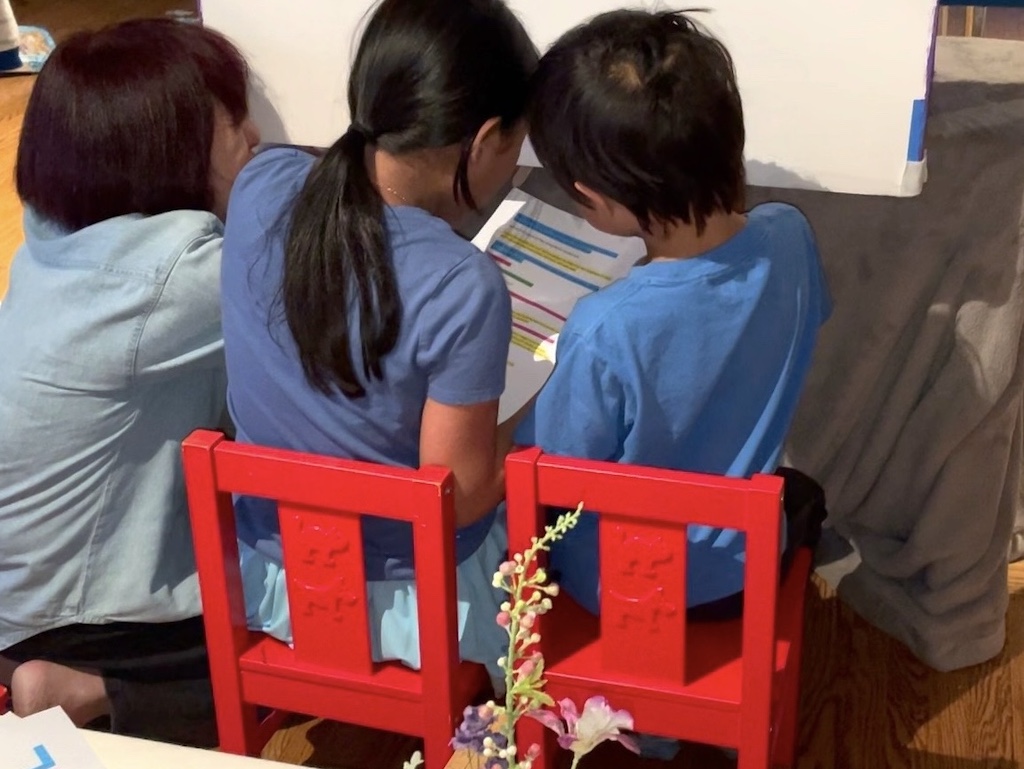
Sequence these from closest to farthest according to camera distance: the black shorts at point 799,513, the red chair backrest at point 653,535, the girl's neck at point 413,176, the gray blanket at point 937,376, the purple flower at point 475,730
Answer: the purple flower at point 475,730 < the red chair backrest at point 653,535 < the girl's neck at point 413,176 < the black shorts at point 799,513 < the gray blanket at point 937,376

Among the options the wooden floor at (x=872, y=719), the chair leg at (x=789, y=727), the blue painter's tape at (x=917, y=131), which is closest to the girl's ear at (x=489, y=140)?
the blue painter's tape at (x=917, y=131)

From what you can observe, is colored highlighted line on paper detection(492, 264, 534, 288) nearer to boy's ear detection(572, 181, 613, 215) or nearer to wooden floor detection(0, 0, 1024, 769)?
boy's ear detection(572, 181, 613, 215)

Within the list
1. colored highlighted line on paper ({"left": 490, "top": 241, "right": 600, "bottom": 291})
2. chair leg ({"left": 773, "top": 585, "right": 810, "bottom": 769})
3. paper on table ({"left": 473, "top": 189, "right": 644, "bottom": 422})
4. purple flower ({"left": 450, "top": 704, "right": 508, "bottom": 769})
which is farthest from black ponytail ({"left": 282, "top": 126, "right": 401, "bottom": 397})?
chair leg ({"left": 773, "top": 585, "right": 810, "bottom": 769})

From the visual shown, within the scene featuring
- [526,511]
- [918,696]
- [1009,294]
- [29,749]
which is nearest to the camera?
[29,749]

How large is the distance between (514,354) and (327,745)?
1.90ft

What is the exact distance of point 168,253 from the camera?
123cm

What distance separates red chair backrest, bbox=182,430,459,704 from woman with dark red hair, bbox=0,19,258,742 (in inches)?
8.8

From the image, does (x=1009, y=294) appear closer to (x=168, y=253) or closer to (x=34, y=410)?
(x=168, y=253)

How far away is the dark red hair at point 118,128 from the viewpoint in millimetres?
1272

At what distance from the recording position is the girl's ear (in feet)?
3.65

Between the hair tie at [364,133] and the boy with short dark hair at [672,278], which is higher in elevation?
the hair tie at [364,133]

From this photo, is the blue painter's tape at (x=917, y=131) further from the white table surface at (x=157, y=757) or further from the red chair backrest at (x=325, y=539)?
the white table surface at (x=157, y=757)

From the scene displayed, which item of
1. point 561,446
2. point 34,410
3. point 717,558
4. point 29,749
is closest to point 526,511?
point 561,446

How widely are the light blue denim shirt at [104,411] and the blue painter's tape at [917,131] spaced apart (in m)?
0.71
